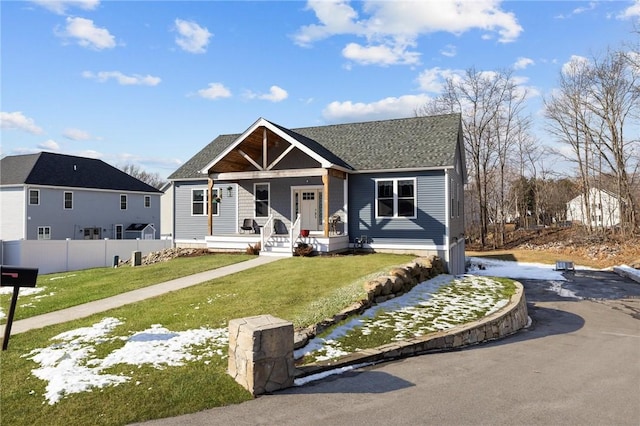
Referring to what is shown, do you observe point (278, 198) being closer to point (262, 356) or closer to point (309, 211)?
point (309, 211)

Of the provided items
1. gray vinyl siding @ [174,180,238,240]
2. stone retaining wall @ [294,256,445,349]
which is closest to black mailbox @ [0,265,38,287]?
stone retaining wall @ [294,256,445,349]

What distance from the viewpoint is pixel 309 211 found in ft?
60.8

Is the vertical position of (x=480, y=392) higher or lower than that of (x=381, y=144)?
lower

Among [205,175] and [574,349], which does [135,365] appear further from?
[205,175]

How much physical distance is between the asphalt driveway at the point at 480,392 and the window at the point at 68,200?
3105 cm

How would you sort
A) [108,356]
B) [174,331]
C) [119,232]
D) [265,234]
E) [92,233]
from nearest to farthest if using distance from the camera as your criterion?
[108,356] < [174,331] < [265,234] < [92,233] < [119,232]

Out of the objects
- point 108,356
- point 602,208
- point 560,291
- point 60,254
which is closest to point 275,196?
point 60,254

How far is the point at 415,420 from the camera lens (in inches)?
163

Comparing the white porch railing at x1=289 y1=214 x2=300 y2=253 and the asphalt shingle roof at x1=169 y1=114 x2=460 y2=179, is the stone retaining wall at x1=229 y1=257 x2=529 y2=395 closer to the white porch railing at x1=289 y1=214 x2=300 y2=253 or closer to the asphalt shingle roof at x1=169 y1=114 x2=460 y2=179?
the white porch railing at x1=289 y1=214 x2=300 y2=253

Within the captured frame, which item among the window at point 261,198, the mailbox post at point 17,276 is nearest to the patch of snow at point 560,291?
the window at point 261,198

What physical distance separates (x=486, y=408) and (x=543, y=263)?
25.3m

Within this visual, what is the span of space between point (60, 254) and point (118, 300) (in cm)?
1390

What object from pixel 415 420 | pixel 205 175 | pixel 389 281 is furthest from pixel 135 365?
pixel 205 175

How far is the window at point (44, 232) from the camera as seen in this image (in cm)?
2847
